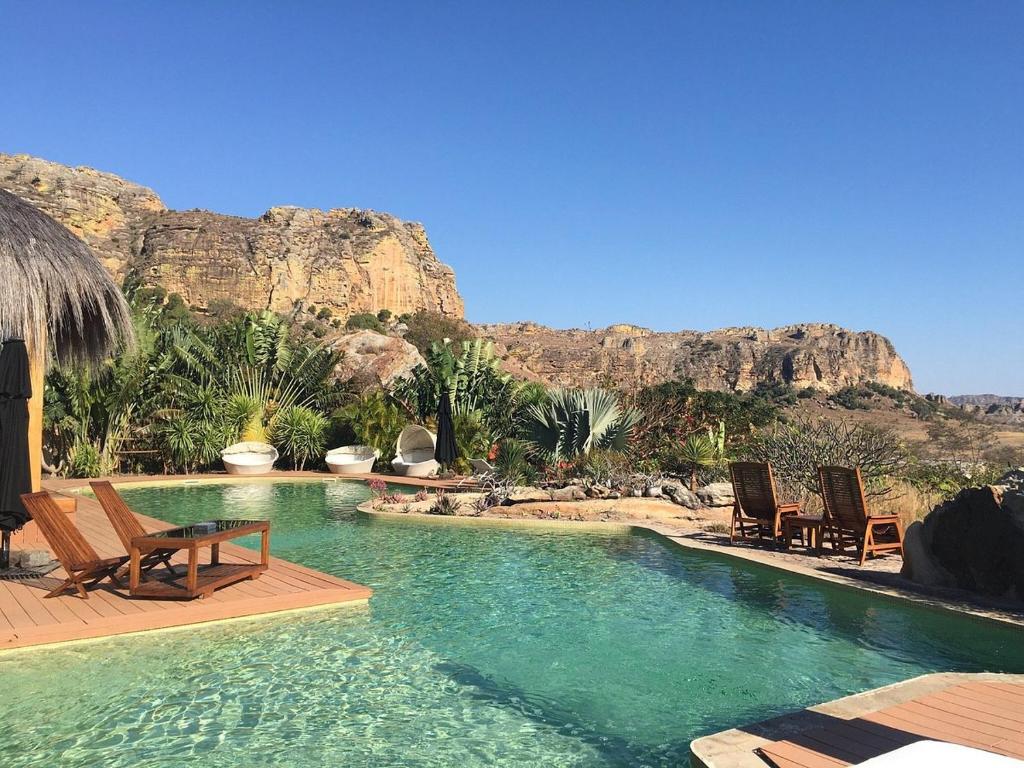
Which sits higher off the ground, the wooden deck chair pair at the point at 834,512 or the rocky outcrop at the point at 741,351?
Result: the rocky outcrop at the point at 741,351

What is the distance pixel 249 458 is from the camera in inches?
687

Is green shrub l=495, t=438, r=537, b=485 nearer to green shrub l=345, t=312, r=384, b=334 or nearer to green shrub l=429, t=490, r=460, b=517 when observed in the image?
green shrub l=429, t=490, r=460, b=517

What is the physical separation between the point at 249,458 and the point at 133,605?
1240 cm

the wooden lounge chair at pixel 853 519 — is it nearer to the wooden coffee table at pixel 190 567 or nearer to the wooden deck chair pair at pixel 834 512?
the wooden deck chair pair at pixel 834 512

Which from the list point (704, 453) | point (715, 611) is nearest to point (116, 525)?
point (715, 611)

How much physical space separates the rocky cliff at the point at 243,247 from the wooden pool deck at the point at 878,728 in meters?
50.1

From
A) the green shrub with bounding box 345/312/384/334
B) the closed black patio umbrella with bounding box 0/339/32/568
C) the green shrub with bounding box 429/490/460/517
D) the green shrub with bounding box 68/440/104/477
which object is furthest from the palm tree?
the green shrub with bounding box 345/312/384/334

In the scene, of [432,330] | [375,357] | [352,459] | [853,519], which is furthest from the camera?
[432,330]

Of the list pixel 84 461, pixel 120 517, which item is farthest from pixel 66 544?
pixel 84 461

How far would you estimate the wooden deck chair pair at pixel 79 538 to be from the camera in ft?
17.3

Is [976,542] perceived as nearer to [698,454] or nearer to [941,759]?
[941,759]

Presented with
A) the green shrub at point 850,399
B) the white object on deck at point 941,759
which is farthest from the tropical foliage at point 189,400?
the green shrub at point 850,399

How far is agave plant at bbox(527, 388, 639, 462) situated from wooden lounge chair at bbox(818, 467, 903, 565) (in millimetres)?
5286

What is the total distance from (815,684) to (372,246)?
62.9m
